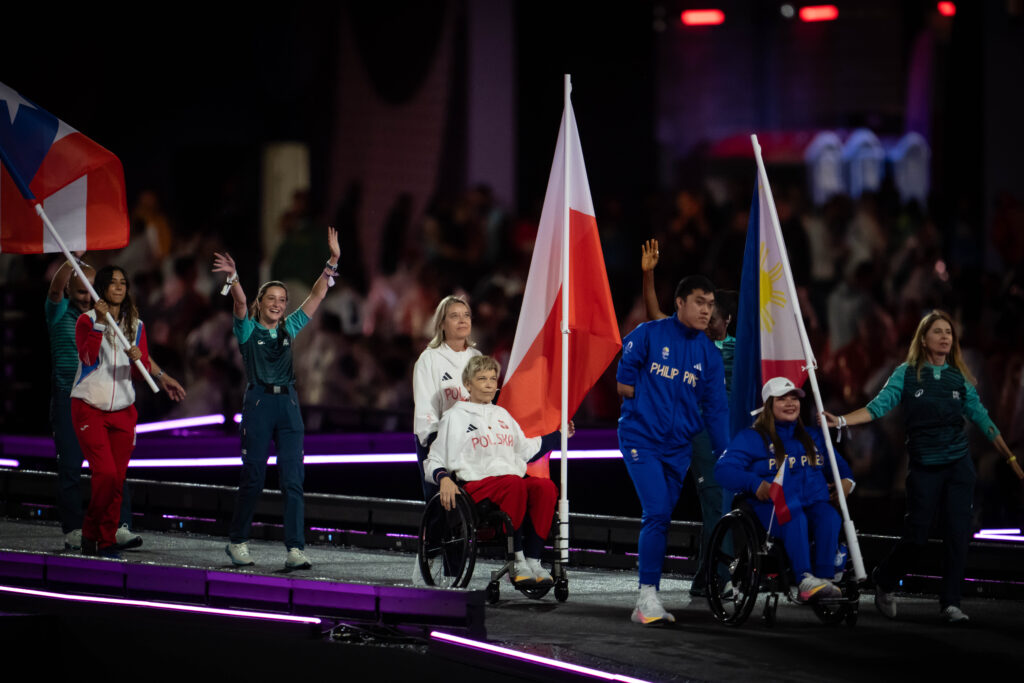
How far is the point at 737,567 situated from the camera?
25.2ft

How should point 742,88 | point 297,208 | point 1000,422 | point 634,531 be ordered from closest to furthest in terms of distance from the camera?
point 634,531, point 1000,422, point 297,208, point 742,88

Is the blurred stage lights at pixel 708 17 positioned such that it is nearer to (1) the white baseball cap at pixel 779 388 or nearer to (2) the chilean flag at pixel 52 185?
(2) the chilean flag at pixel 52 185

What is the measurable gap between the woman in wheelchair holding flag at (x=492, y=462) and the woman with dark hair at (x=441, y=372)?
0.46 feet

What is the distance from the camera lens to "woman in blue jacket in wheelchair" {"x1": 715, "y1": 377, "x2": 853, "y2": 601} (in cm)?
759

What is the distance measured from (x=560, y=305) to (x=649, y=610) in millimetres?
1780

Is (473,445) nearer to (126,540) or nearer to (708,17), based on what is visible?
(126,540)

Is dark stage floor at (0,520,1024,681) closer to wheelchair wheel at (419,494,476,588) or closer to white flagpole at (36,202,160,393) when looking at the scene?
wheelchair wheel at (419,494,476,588)

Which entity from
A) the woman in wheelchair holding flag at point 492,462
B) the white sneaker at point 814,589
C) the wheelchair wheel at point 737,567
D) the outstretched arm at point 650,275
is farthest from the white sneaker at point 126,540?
the white sneaker at point 814,589

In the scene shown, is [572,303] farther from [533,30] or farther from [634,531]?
[533,30]

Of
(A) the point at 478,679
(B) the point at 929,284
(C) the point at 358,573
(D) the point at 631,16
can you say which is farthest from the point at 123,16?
(A) the point at 478,679

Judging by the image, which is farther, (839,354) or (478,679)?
(839,354)

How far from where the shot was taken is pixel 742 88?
22.8m

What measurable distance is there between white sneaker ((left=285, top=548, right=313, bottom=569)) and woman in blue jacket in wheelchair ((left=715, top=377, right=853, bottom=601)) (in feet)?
7.67

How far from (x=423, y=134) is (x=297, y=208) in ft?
7.18
